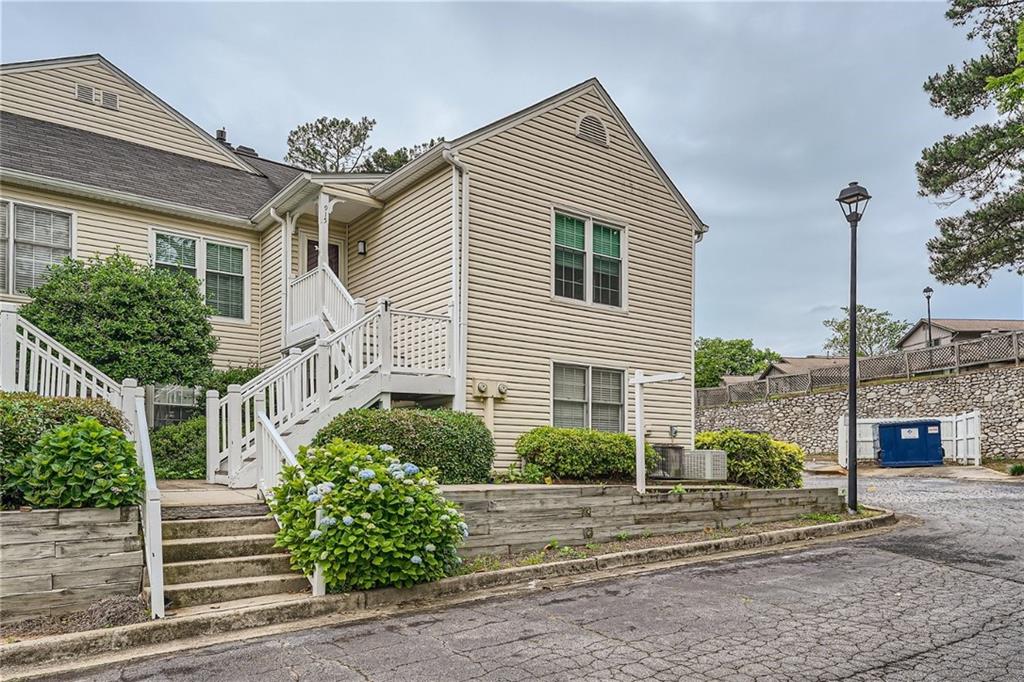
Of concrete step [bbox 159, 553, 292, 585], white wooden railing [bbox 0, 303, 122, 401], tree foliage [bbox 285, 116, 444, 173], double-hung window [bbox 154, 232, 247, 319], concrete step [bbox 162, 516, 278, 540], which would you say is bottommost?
concrete step [bbox 159, 553, 292, 585]

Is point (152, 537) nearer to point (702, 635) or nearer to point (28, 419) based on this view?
point (28, 419)

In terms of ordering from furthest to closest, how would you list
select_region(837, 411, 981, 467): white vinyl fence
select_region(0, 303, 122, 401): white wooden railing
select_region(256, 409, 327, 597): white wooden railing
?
select_region(837, 411, 981, 467): white vinyl fence
select_region(0, 303, 122, 401): white wooden railing
select_region(256, 409, 327, 597): white wooden railing

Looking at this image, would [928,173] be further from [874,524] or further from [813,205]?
[813,205]

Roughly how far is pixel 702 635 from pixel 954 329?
45926 mm

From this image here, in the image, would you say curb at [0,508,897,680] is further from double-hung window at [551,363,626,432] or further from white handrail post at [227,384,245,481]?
double-hung window at [551,363,626,432]

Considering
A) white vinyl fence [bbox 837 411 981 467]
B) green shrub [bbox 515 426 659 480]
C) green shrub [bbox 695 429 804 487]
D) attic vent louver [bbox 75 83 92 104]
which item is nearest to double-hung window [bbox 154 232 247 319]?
attic vent louver [bbox 75 83 92 104]

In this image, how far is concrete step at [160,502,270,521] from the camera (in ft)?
20.1

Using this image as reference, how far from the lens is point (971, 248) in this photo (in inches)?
707

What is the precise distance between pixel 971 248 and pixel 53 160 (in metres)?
20.7

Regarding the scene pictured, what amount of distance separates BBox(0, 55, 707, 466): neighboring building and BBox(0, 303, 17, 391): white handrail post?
3.20m

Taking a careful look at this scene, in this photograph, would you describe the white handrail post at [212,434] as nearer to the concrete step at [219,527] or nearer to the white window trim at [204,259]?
the concrete step at [219,527]

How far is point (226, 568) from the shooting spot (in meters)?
5.65

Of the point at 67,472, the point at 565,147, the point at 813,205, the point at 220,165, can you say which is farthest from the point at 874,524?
the point at 813,205

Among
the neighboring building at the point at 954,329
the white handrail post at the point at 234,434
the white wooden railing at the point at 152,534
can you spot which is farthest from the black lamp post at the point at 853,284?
the neighboring building at the point at 954,329
